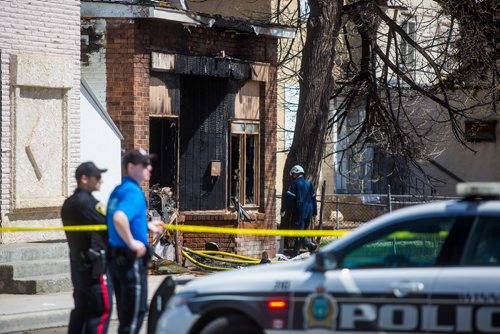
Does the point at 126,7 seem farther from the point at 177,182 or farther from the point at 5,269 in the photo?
the point at 5,269

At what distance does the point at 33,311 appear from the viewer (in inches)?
524

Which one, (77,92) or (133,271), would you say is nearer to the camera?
(133,271)

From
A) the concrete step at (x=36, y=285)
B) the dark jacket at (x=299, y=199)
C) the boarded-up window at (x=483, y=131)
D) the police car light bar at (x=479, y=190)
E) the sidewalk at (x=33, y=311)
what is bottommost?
the sidewalk at (x=33, y=311)

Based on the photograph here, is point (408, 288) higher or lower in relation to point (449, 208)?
lower

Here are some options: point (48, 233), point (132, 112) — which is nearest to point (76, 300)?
point (48, 233)

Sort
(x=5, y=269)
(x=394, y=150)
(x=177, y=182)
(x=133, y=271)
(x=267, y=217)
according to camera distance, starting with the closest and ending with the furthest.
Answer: (x=133, y=271), (x=5, y=269), (x=177, y=182), (x=267, y=217), (x=394, y=150)

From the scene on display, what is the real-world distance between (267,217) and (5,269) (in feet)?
28.7

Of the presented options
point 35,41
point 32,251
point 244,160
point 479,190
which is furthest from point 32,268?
point 479,190

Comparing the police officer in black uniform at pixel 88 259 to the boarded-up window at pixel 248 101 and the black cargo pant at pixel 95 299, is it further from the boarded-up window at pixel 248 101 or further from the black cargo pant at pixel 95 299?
the boarded-up window at pixel 248 101

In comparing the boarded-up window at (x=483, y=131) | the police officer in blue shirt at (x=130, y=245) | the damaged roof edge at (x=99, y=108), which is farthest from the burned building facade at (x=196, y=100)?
the boarded-up window at (x=483, y=131)

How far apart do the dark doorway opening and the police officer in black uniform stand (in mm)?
11223

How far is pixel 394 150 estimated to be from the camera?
82.0 ft

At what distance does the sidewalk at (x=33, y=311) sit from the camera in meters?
12.8

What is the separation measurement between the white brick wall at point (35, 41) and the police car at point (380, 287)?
8.58m
